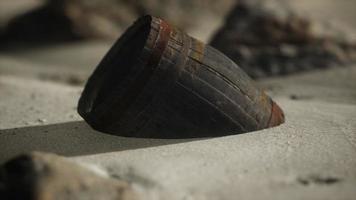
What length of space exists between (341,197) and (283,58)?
375 centimetres

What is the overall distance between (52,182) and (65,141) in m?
1.17

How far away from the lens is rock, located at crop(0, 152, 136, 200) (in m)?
2.32

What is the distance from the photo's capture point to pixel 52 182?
2.34 m

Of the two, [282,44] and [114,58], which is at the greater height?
[282,44]

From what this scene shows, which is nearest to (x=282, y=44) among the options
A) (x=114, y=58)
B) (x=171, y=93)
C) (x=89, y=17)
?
(x=114, y=58)

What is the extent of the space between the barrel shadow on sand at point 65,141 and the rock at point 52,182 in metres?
0.71

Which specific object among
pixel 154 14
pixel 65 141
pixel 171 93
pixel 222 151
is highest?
pixel 154 14

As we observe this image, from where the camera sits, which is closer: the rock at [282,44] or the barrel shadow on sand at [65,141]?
the barrel shadow on sand at [65,141]

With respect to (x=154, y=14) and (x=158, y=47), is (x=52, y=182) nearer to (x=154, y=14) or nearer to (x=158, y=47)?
(x=158, y=47)

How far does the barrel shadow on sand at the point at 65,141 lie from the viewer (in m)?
3.26

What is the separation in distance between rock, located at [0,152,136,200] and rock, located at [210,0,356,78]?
380 cm

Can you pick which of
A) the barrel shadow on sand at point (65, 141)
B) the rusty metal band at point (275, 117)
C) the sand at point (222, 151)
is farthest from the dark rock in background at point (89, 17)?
the rusty metal band at point (275, 117)

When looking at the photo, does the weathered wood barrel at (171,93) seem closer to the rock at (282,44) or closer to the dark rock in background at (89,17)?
the rock at (282,44)

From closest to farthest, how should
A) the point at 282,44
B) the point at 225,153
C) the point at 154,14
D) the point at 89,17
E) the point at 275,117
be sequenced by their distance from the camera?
the point at 225,153, the point at 275,117, the point at 282,44, the point at 89,17, the point at 154,14
